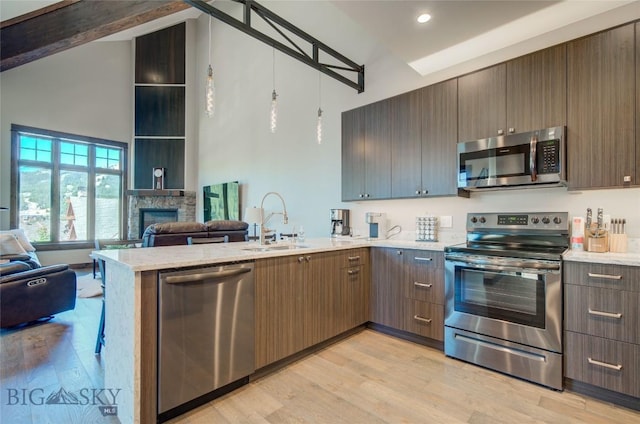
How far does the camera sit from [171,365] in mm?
1669

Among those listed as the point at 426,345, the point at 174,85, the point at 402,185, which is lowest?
the point at 426,345

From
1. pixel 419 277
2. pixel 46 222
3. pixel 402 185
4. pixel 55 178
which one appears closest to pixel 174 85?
pixel 55 178

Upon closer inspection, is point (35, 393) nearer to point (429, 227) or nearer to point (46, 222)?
point (429, 227)

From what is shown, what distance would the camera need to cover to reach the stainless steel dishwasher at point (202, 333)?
166cm

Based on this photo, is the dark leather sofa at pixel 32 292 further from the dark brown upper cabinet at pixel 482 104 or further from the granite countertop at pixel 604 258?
the granite countertop at pixel 604 258

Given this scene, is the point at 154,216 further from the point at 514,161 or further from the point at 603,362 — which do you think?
the point at 603,362

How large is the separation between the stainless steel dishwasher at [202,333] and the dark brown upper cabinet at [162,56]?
7461 mm

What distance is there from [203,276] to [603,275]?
2.51 meters

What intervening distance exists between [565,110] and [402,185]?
1.44 m

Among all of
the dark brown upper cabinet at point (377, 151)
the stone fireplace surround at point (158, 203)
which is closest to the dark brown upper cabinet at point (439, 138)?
the dark brown upper cabinet at point (377, 151)

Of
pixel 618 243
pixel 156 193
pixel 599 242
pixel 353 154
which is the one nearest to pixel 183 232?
pixel 353 154

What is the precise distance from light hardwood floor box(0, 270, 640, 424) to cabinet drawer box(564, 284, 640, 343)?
1.53 ft

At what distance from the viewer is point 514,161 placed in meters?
2.49

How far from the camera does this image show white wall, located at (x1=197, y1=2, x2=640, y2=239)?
274 centimetres
